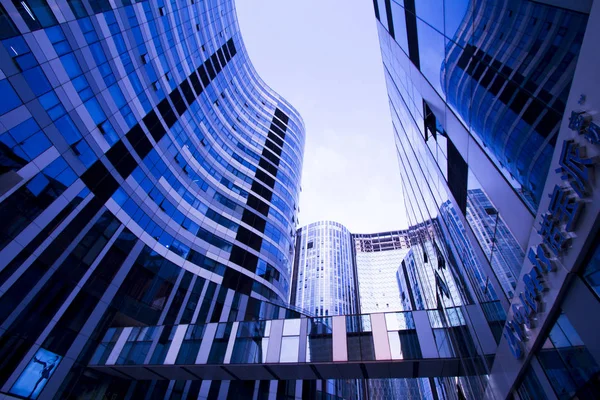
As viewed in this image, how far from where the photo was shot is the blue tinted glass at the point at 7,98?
57.5 feet

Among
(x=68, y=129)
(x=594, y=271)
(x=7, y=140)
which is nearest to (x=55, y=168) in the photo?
(x=68, y=129)

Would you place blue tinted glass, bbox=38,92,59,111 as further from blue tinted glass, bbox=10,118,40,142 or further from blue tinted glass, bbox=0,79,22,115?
blue tinted glass, bbox=0,79,22,115

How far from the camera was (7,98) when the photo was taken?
17875 mm

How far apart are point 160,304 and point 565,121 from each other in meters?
32.4

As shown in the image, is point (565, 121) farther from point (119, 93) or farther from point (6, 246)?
point (119, 93)

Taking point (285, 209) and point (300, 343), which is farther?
point (285, 209)

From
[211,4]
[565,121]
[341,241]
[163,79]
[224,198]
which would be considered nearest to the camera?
[565,121]

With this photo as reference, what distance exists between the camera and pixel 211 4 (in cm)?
4697


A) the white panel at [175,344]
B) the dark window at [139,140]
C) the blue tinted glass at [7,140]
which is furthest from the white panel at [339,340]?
the dark window at [139,140]

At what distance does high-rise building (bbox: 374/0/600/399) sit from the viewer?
6098 millimetres

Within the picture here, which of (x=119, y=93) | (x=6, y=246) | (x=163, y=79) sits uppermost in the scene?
(x=163, y=79)

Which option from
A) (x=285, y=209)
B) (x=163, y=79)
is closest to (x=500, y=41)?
(x=163, y=79)

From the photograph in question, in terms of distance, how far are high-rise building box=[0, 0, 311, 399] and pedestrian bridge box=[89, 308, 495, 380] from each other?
60cm

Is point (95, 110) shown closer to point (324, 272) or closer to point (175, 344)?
point (175, 344)
